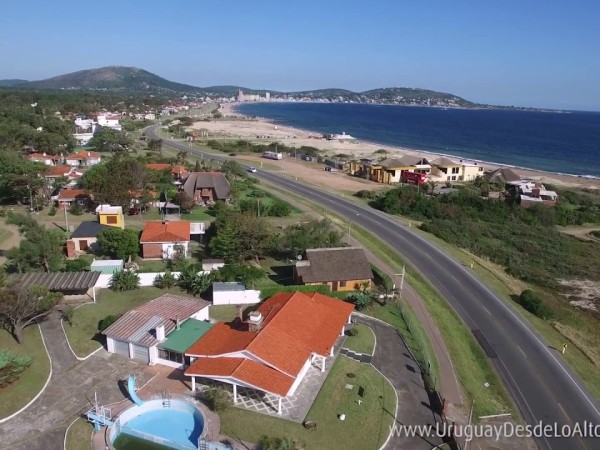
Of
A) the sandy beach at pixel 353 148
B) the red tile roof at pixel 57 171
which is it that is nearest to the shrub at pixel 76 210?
the red tile roof at pixel 57 171

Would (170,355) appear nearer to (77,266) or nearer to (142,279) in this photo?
(142,279)

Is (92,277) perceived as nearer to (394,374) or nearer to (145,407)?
(145,407)

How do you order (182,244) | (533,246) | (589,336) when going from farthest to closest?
1. (533,246)
2. (182,244)
3. (589,336)

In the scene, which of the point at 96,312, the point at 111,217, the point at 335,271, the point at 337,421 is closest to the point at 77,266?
the point at 96,312

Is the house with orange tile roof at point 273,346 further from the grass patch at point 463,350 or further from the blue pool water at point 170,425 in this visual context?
the grass patch at point 463,350

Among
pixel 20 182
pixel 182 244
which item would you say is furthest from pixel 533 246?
pixel 20 182
